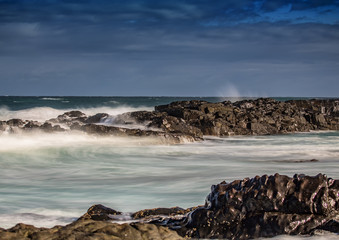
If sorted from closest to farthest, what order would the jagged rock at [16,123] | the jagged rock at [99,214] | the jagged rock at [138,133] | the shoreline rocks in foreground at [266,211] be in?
the shoreline rocks in foreground at [266,211] < the jagged rock at [99,214] < the jagged rock at [138,133] < the jagged rock at [16,123]

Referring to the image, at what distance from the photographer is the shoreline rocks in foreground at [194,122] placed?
1939 centimetres

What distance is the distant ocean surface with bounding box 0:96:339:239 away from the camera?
7793 mm

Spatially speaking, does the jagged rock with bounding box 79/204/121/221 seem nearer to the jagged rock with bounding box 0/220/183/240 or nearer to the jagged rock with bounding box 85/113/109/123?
the jagged rock with bounding box 0/220/183/240

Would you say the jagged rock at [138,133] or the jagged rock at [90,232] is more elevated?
the jagged rock at [138,133]

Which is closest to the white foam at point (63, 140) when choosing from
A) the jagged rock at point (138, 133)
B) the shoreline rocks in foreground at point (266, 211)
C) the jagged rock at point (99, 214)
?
the jagged rock at point (138, 133)

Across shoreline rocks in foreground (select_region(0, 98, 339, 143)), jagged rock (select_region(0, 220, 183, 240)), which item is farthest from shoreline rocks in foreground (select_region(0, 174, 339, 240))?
shoreline rocks in foreground (select_region(0, 98, 339, 143))

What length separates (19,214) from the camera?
6.54 metres

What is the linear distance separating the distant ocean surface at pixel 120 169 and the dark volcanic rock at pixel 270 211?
0.38 metres

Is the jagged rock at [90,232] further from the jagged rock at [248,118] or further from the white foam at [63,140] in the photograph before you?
the jagged rock at [248,118]

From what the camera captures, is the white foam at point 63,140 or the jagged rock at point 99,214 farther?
the white foam at point 63,140

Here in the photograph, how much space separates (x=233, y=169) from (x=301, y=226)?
26.0ft

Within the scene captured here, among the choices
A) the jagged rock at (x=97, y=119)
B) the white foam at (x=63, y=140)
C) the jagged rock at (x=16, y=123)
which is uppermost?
the jagged rock at (x=97, y=119)

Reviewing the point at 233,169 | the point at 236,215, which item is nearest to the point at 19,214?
the point at 236,215

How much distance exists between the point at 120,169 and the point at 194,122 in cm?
1155
